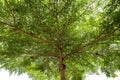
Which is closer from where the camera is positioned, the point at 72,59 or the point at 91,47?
the point at 91,47

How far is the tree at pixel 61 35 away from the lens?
6.46m

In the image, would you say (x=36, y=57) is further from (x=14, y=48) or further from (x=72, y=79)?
(x=72, y=79)

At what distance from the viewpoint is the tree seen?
21.2 feet

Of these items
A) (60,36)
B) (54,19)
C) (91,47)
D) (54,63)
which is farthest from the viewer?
(54,63)

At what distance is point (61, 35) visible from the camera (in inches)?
296

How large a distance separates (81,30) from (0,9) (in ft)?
9.74

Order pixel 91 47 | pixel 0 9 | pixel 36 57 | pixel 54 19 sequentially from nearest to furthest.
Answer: pixel 0 9 < pixel 54 19 < pixel 91 47 < pixel 36 57

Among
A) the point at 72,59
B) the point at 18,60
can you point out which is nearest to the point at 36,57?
the point at 18,60

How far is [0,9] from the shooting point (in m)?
6.35

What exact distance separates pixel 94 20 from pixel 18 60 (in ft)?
13.5

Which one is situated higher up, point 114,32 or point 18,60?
point 114,32

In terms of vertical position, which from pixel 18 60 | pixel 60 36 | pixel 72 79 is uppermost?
pixel 60 36

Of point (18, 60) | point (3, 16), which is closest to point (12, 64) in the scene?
point (18, 60)

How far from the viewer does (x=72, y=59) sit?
926 cm
